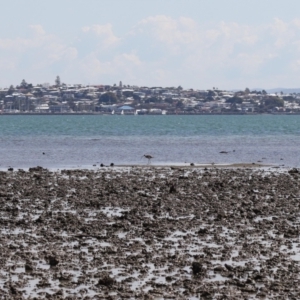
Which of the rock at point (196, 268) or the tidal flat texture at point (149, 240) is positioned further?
the rock at point (196, 268)

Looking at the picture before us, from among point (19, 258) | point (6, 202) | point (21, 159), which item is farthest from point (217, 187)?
point (21, 159)

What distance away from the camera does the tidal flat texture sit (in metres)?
15.3

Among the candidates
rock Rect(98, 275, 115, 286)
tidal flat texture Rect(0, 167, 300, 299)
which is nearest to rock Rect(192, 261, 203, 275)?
tidal flat texture Rect(0, 167, 300, 299)

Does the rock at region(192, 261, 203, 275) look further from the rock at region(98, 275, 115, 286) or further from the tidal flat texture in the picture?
the rock at region(98, 275, 115, 286)

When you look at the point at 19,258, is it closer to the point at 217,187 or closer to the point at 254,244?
the point at 254,244

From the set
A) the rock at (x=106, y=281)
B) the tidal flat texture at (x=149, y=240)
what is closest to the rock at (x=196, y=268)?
the tidal flat texture at (x=149, y=240)

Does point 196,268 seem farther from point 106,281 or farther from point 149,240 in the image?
point 149,240

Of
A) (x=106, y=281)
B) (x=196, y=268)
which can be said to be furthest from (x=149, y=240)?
(x=106, y=281)

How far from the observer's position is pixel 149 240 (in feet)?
63.8

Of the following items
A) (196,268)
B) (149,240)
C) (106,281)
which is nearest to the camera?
(106,281)

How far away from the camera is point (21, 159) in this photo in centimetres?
5269

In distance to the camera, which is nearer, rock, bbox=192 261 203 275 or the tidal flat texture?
the tidal flat texture

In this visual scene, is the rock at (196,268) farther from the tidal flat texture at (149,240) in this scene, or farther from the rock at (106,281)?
the rock at (106,281)

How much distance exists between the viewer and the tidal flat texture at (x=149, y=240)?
1526 centimetres
